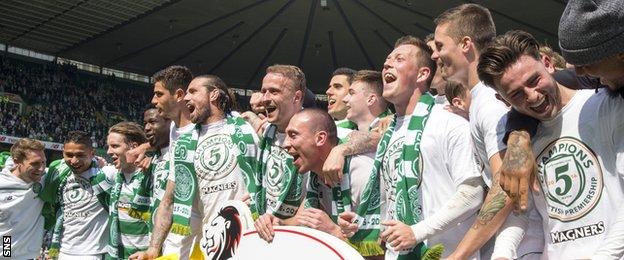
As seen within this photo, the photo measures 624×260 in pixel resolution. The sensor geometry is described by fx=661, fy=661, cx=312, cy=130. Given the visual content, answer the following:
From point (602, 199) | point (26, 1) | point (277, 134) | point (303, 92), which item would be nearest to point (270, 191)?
point (277, 134)

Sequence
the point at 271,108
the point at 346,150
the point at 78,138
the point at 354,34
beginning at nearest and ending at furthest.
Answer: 1. the point at 346,150
2. the point at 271,108
3. the point at 78,138
4. the point at 354,34

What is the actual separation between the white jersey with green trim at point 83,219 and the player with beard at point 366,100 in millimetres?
3747

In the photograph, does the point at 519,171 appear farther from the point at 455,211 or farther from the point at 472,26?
the point at 472,26

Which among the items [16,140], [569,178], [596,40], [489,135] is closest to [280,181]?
[489,135]

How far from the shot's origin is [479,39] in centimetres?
305

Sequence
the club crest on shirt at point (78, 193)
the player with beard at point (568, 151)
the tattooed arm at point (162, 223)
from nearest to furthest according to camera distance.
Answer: the player with beard at point (568, 151) < the tattooed arm at point (162, 223) < the club crest on shirt at point (78, 193)

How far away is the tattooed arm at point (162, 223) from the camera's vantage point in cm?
487

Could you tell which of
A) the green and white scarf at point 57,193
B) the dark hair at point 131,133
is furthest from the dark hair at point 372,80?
the green and white scarf at point 57,193

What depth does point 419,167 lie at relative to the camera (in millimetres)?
3109

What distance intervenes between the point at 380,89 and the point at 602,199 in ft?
8.34

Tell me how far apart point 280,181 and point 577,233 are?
242 centimetres

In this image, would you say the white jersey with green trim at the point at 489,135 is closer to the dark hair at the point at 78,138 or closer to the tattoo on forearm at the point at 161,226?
the tattoo on forearm at the point at 161,226

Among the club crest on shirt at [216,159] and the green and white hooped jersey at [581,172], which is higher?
the green and white hooped jersey at [581,172]
